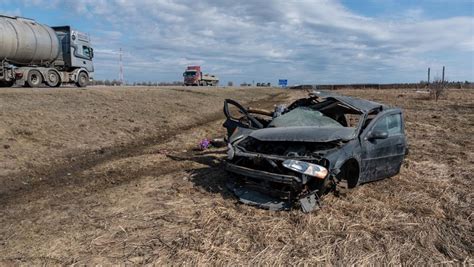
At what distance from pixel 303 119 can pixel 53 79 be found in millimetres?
19770

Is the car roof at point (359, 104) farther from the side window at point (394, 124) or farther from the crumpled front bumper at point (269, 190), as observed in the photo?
the crumpled front bumper at point (269, 190)

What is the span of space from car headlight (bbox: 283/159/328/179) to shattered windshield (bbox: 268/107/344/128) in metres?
1.80

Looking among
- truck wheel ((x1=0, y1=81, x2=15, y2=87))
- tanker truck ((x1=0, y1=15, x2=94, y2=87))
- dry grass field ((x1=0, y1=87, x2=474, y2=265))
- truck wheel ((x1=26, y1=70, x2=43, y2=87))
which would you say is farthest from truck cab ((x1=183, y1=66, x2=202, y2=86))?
dry grass field ((x1=0, y1=87, x2=474, y2=265))

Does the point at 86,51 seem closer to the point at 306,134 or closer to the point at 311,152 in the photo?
the point at 306,134

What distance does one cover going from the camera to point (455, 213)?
225 inches

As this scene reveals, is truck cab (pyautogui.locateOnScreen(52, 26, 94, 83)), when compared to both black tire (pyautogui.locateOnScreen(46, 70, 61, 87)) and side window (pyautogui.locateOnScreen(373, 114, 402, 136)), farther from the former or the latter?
side window (pyautogui.locateOnScreen(373, 114, 402, 136))

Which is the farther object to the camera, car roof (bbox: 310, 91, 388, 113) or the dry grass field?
car roof (bbox: 310, 91, 388, 113)

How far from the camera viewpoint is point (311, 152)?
5.86 metres

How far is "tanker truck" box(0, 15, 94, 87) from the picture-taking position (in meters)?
20.3

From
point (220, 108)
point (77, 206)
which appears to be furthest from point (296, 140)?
point (220, 108)

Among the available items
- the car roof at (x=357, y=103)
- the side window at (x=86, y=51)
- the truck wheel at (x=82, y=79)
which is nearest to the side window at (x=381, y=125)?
the car roof at (x=357, y=103)

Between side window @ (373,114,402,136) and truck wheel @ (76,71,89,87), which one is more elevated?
truck wheel @ (76,71,89,87)

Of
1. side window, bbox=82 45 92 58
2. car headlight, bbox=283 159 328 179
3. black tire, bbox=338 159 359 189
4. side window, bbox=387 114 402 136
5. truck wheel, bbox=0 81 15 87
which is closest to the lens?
car headlight, bbox=283 159 328 179

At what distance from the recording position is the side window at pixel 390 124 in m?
6.92
